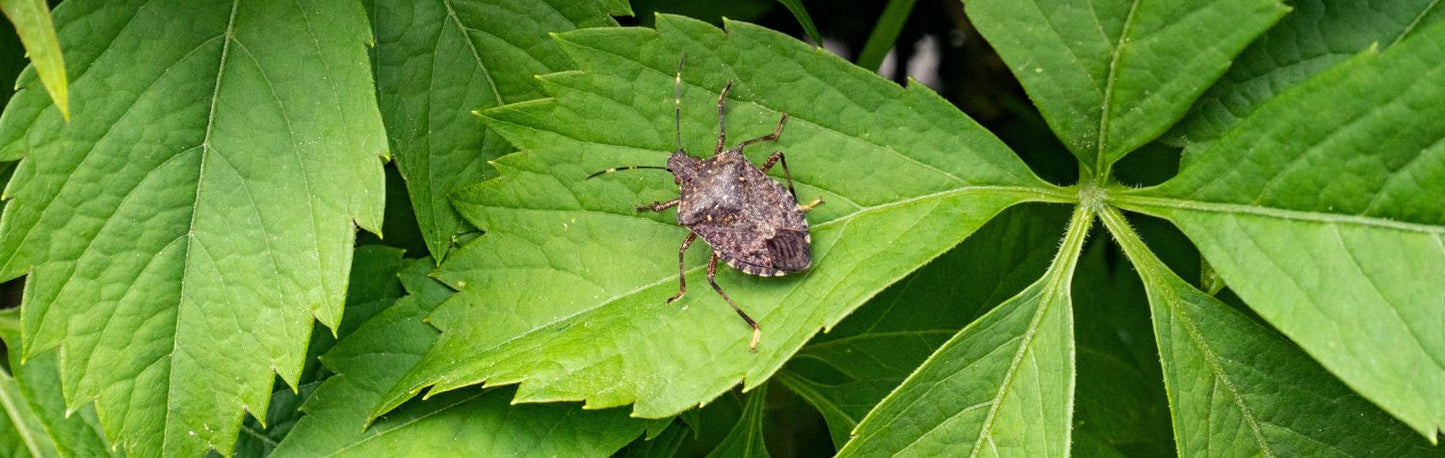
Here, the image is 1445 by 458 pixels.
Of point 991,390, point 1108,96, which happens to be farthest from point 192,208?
point 1108,96

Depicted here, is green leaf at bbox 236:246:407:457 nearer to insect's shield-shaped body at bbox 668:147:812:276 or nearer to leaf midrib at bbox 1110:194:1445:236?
insect's shield-shaped body at bbox 668:147:812:276

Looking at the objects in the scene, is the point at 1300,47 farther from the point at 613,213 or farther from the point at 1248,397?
the point at 613,213

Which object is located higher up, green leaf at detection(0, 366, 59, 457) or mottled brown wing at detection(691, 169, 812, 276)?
mottled brown wing at detection(691, 169, 812, 276)

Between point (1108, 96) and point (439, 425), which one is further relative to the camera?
point (439, 425)

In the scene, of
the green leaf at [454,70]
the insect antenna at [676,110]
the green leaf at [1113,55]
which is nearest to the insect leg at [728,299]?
the insect antenna at [676,110]

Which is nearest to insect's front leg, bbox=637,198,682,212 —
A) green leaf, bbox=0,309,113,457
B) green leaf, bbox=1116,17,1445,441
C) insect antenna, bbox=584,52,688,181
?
insect antenna, bbox=584,52,688,181

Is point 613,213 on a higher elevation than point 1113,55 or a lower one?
lower
